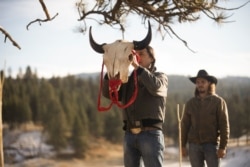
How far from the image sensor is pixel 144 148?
6.19ft

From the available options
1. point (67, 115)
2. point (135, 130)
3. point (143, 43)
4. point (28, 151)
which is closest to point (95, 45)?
point (143, 43)

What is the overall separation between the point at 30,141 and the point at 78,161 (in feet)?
15.2

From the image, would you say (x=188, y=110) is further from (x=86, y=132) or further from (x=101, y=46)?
(x=86, y=132)

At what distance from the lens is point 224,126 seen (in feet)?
8.89

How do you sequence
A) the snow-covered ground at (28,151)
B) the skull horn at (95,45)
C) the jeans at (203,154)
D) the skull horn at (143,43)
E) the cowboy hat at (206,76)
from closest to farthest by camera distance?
the skull horn at (143,43)
the skull horn at (95,45)
the jeans at (203,154)
the cowboy hat at (206,76)
the snow-covered ground at (28,151)

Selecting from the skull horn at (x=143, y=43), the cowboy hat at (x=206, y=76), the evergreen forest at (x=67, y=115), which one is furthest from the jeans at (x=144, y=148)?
the evergreen forest at (x=67, y=115)

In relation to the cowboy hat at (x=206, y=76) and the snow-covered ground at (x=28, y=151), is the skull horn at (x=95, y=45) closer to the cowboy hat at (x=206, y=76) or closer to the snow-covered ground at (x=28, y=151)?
the cowboy hat at (x=206, y=76)

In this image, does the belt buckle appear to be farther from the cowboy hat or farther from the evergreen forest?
the evergreen forest

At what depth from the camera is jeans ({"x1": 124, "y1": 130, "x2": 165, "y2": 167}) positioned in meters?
1.88

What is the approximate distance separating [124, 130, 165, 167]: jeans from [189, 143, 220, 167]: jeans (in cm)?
86

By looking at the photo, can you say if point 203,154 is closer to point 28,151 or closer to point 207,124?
point 207,124

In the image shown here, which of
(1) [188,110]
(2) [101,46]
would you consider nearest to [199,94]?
(1) [188,110]

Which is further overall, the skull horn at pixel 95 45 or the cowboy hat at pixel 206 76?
the cowboy hat at pixel 206 76

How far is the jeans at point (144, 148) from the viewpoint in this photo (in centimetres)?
188
